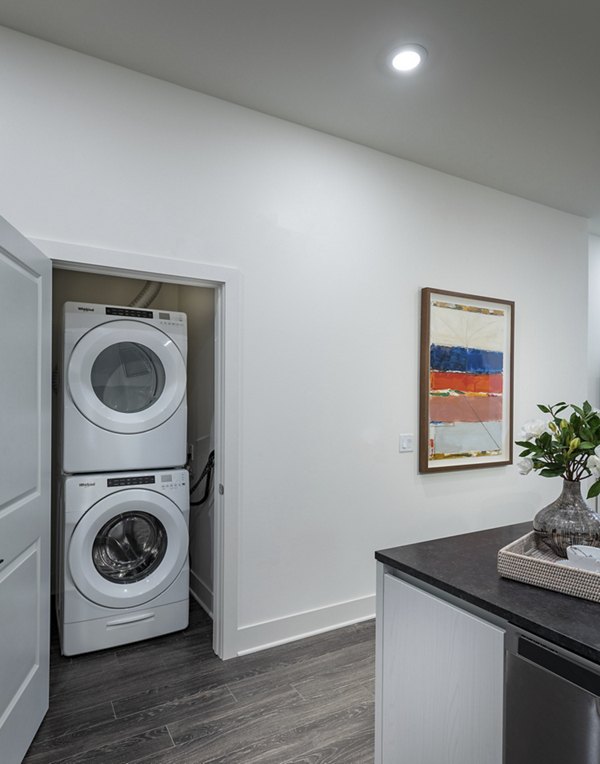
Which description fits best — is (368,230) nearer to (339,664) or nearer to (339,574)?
(339,574)

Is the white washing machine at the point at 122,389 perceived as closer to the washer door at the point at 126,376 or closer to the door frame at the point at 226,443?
the washer door at the point at 126,376

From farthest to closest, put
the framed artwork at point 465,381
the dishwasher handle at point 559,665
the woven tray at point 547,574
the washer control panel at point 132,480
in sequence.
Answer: the framed artwork at point 465,381 < the washer control panel at point 132,480 < the woven tray at point 547,574 < the dishwasher handle at point 559,665

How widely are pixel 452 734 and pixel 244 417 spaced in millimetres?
1646

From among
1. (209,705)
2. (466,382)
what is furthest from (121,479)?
(466,382)

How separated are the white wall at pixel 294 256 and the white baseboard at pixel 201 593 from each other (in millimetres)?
566

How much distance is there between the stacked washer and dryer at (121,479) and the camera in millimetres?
2578

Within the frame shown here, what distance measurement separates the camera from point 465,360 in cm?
333

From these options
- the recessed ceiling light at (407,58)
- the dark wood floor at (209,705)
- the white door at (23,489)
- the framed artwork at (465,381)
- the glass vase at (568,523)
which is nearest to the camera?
the glass vase at (568,523)

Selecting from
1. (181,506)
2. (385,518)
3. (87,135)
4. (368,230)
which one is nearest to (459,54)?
(368,230)

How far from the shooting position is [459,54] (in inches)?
84.0

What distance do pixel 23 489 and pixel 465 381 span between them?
8.73ft

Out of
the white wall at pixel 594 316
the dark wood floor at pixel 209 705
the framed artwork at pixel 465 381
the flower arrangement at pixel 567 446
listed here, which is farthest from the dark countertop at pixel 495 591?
the white wall at pixel 594 316

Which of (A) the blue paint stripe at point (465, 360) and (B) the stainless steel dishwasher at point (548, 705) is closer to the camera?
(B) the stainless steel dishwasher at point (548, 705)

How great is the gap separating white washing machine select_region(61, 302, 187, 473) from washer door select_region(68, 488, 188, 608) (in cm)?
Result: 22
